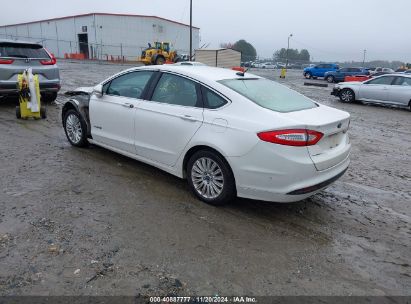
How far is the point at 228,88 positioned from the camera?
13.7ft

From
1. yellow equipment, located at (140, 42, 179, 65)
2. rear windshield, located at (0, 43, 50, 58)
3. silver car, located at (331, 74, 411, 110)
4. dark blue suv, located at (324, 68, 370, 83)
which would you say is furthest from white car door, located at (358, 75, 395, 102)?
yellow equipment, located at (140, 42, 179, 65)

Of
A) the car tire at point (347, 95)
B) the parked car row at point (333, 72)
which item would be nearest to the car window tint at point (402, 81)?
the car tire at point (347, 95)

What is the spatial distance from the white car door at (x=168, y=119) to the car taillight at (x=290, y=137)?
2.95 ft

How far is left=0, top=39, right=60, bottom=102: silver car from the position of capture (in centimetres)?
906

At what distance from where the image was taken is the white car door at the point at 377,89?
14.2m

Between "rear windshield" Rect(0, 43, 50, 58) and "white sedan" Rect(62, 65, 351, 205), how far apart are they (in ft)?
17.7

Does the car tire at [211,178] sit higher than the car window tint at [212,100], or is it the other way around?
the car window tint at [212,100]

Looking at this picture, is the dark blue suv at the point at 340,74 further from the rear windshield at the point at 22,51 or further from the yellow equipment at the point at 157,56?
the rear windshield at the point at 22,51

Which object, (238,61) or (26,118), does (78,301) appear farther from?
(238,61)

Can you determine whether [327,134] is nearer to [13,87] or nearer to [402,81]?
[13,87]

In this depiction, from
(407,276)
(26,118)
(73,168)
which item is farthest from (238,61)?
(407,276)

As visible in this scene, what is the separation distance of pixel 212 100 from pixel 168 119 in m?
0.65

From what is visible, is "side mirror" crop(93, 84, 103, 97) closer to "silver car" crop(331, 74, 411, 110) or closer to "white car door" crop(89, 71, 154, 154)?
"white car door" crop(89, 71, 154, 154)

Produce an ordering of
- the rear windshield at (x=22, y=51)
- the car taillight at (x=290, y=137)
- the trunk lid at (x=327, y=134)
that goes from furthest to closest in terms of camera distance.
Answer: the rear windshield at (x=22, y=51), the trunk lid at (x=327, y=134), the car taillight at (x=290, y=137)
